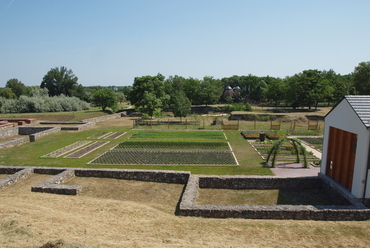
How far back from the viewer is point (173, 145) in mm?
26203

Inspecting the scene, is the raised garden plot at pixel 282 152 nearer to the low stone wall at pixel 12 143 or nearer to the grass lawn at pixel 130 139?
the grass lawn at pixel 130 139

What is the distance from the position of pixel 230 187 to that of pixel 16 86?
4066 inches

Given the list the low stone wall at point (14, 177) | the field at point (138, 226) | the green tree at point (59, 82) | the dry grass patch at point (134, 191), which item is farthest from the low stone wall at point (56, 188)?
the green tree at point (59, 82)

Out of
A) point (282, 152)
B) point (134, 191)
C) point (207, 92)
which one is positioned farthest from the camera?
point (207, 92)

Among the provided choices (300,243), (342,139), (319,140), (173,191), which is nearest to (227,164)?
(173,191)

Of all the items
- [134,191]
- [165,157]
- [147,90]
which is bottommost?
[134,191]

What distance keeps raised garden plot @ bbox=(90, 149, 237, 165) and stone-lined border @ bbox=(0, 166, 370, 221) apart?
3.52 m

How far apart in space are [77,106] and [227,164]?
180 feet

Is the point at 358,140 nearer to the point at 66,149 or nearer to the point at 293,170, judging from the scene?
the point at 293,170

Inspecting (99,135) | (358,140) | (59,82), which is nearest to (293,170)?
(358,140)

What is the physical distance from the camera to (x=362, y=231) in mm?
9438

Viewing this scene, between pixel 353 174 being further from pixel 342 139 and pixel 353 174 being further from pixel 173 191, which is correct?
pixel 173 191

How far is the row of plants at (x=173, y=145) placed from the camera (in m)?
25.2

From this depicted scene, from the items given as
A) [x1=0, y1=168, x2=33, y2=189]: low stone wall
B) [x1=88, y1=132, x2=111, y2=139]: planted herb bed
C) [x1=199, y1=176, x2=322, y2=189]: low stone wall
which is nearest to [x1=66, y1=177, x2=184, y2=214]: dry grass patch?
[x1=199, y1=176, x2=322, y2=189]: low stone wall
